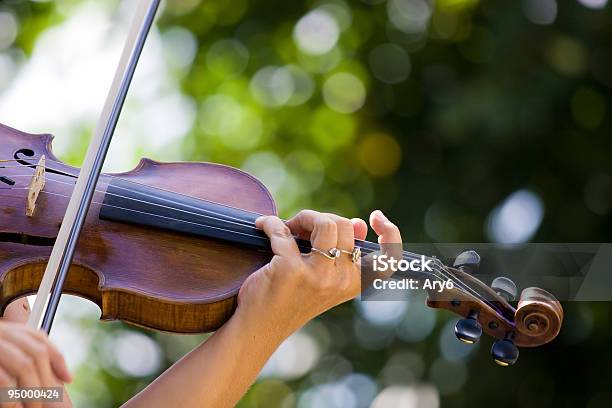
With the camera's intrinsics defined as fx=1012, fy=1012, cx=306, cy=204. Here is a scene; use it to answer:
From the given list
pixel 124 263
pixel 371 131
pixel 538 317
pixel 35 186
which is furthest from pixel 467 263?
pixel 371 131

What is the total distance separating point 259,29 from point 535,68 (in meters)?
1.26

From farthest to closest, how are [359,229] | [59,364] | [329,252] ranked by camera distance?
[359,229] < [329,252] < [59,364]

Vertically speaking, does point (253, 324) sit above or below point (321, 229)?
below

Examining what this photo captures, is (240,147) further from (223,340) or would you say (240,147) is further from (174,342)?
(223,340)

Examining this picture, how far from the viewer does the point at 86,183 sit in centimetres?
154

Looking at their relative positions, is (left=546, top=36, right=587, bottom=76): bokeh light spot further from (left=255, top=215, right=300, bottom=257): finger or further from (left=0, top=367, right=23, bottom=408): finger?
(left=0, top=367, right=23, bottom=408): finger

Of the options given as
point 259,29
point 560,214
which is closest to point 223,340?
point 560,214

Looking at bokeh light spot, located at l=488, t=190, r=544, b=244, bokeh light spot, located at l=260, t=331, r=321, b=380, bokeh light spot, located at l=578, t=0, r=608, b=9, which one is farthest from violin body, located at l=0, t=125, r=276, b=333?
bokeh light spot, located at l=260, t=331, r=321, b=380

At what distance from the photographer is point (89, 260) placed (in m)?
1.57

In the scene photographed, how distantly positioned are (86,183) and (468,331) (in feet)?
2.04

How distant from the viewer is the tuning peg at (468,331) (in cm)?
152

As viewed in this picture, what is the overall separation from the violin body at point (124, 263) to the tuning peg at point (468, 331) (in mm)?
327

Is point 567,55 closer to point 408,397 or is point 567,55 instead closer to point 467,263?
point 408,397

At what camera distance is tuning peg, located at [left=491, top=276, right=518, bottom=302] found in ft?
5.33
